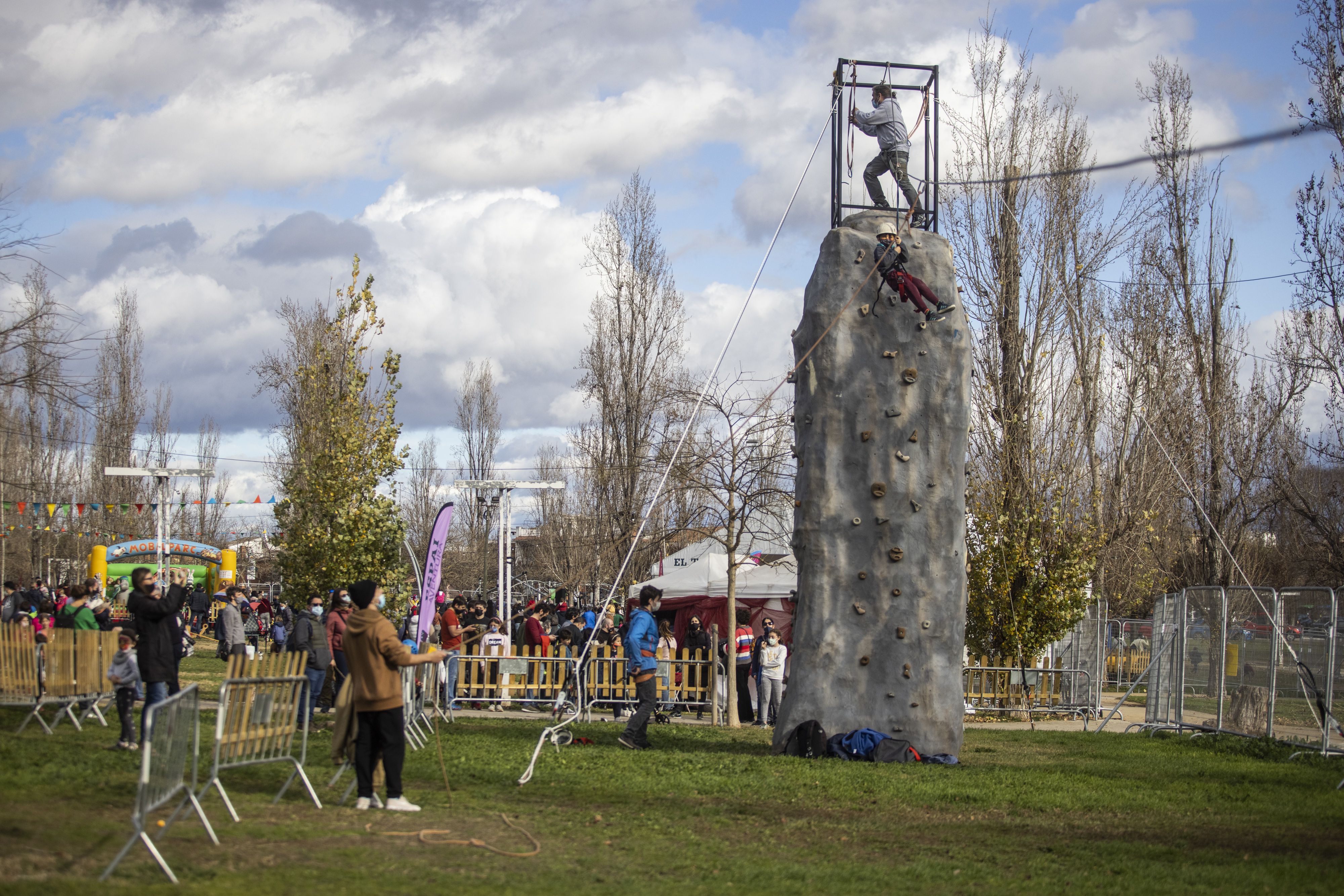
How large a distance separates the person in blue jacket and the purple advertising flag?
7.52 ft

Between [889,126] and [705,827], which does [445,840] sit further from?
[889,126]

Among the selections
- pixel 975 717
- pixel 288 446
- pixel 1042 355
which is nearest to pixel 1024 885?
pixel 975 717

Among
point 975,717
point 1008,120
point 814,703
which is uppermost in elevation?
point 1008,120

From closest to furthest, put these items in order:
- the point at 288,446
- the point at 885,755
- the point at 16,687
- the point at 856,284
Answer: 1. the point at 16,687
2. the point at 885,755
3. the point at 856,284
4. the point at 288,446

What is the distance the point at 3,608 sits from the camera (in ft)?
Answer: 67.9

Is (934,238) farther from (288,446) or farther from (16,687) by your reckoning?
(288,446)

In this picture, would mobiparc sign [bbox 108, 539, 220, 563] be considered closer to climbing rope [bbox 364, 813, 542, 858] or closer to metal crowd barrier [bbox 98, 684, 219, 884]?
climbing rope [bbox 364, 813, 542, 858]

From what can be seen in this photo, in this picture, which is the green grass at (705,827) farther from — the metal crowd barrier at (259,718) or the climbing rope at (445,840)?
the metal crowd barrier at (259,718)

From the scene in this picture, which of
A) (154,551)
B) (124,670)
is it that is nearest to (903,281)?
(124,670)

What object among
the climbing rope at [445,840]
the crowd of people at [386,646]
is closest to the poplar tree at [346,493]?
the crowd of people at [386,646]

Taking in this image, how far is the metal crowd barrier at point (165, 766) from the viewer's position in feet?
18.8

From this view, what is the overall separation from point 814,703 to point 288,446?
2717 centimetres

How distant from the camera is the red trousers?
13.0m

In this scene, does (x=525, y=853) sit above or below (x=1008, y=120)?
below
